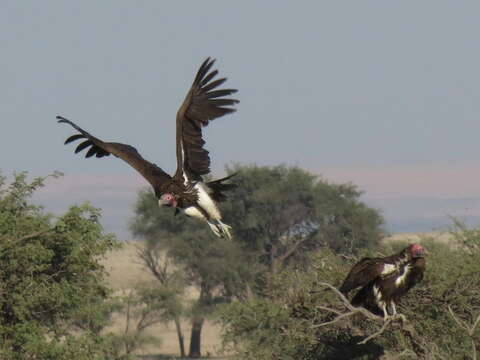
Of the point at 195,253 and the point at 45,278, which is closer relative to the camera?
the point at 45,278

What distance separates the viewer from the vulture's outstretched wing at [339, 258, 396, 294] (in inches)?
568

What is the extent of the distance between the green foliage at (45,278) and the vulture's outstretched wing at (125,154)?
5629mm

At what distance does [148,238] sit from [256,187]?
25.3 feet

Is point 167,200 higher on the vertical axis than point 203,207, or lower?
higher

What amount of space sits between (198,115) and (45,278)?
964 cm

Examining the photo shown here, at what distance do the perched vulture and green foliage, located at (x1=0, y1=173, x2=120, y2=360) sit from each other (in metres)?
9.81

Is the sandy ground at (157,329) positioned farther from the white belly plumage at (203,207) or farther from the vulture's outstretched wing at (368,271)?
the vulture's outstretched wing at (368,271)

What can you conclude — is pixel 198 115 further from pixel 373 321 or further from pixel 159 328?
pixel 159 328

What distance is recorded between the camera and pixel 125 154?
1742 cm

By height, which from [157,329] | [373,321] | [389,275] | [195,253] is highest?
[195,253]

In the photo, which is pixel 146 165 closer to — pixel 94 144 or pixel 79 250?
pixel 94 144

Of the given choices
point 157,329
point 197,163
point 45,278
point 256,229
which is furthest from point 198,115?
point 157,329

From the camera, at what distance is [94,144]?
700 inches

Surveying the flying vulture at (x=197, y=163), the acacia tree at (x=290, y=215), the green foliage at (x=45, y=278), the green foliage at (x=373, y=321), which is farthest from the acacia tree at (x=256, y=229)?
the flying vulture at (x=197, y=163)
